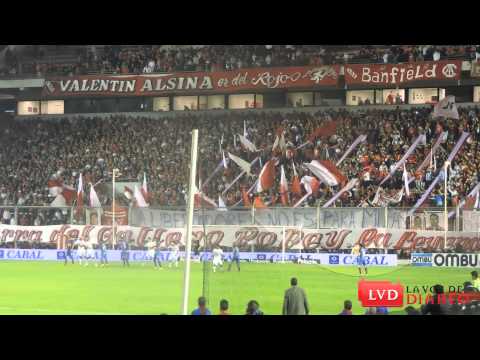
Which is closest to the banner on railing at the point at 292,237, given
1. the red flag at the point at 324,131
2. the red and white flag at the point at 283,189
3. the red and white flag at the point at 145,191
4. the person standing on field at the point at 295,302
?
the red and white flag at the point at 145,191

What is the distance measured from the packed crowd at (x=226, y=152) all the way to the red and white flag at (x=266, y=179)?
10.8 inches

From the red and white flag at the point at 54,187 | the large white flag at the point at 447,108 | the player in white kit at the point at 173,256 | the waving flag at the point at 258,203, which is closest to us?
the player in white kit at the point at 173,256

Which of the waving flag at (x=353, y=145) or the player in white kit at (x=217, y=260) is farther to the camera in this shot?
the waving flag at (x=353, y=145)

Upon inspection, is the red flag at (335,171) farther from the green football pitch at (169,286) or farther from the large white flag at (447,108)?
the large white flag at (447,108)

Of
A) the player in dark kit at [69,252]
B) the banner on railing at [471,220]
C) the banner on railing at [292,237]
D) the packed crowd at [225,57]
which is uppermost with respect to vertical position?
the packed crowd at [225,57]

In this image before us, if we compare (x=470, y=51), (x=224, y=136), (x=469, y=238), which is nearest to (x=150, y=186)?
(x=224, y=136)

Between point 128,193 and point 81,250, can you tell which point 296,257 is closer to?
point 81,250

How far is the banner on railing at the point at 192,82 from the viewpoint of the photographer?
32875mm

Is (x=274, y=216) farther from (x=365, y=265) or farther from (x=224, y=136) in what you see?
(x=224, y=136)

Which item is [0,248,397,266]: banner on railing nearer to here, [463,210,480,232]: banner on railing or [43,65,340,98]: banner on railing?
[463,210,480,232]: banner on railing

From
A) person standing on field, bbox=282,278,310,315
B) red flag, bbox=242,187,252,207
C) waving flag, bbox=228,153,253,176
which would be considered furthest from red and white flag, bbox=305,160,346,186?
person standing on field, bbox=282,278,310,315

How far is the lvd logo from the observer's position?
55.2 ft

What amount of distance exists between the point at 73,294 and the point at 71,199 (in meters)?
9.40

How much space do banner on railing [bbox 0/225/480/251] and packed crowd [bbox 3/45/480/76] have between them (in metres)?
10.9
